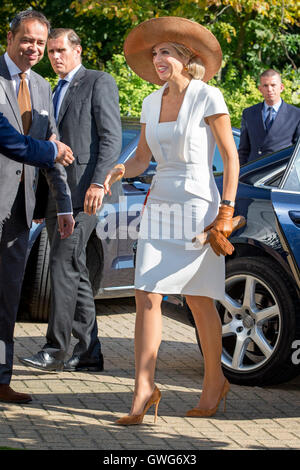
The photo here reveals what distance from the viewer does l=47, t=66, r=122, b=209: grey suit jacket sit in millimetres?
6473

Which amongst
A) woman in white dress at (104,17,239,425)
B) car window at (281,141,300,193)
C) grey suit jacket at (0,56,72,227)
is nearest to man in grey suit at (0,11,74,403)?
grey suit jacket at (0,56,72,227)

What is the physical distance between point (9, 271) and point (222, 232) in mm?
1307

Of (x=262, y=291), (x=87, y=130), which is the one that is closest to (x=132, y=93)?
(x=87, y=130)

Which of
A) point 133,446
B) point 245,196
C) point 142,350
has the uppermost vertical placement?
point 245,196

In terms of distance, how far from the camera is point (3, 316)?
562 cm

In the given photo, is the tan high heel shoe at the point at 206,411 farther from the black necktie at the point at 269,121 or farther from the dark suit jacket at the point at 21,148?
the black necktie at the point at 269,121

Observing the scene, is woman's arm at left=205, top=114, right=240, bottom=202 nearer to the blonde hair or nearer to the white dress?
the white dress

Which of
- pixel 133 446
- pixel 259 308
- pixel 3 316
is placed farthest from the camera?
pixel 259 308

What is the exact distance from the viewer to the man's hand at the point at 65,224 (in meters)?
6.05
